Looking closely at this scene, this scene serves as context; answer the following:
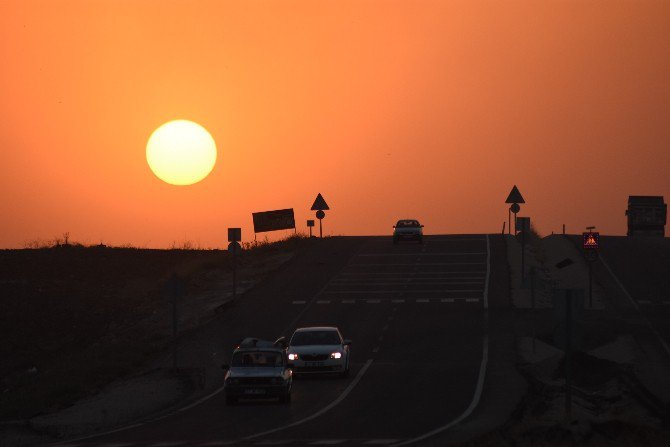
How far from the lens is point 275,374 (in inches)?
1298

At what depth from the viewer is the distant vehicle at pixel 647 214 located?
94.8m

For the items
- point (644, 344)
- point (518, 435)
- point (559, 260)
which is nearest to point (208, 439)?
point (518, 435)

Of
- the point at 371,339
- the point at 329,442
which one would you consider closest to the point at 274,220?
the point at 371,339

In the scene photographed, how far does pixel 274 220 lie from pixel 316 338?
39446mm

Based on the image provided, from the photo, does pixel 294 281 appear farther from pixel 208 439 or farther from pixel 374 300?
pixel 208 439

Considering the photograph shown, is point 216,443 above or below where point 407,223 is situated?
below

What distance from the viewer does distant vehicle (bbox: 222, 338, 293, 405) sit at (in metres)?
32.8

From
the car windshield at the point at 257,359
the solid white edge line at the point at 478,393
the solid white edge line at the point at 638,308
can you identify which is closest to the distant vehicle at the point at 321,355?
the solid white edge line at the point at 478,393

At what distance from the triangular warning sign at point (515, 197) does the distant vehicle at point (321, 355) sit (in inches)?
1057

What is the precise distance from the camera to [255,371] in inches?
1304

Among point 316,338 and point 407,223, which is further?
point 407,223

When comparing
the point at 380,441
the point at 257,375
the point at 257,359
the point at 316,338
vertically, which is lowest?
the point at 380,441

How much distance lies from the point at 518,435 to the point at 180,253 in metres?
56.1

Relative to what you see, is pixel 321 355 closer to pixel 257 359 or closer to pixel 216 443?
pixel 257 359
